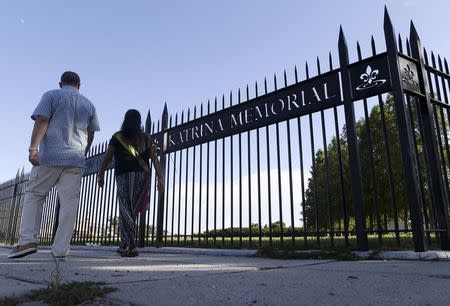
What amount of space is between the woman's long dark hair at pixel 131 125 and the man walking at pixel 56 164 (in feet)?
2.40

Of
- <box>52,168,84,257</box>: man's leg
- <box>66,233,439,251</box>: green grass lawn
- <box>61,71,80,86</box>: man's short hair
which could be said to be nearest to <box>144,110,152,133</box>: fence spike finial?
<box>66,233,439,251</box>: green grass lawn

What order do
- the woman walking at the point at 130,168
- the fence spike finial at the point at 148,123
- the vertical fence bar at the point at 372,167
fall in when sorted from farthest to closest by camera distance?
the fence spike finial at the point at 148,123
the woman walking at the point at 130,168
the vertical fence bar at the point at 372,167

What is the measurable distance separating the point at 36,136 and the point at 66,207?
2.50ft

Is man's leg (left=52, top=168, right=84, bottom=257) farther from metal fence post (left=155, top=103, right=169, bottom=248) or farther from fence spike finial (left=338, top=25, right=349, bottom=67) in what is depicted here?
fence spike finial (left=338, top=25, right=349, bottom=67)

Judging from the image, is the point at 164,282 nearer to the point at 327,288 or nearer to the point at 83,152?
the point at 327,288

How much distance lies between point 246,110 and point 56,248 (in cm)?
318

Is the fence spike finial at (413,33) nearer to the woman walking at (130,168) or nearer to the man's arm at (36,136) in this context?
the woman walking at (130,168)

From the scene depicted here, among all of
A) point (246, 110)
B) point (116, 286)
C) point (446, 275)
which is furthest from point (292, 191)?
point (116, 286)

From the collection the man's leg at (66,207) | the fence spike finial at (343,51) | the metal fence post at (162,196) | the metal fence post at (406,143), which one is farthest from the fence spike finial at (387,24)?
the metal fence post at (162,196)

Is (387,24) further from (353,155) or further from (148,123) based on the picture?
(148,123)

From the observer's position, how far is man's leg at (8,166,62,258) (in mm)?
3613

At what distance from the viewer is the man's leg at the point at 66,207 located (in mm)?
3594

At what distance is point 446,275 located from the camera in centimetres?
231

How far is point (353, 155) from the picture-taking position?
13.7ft
